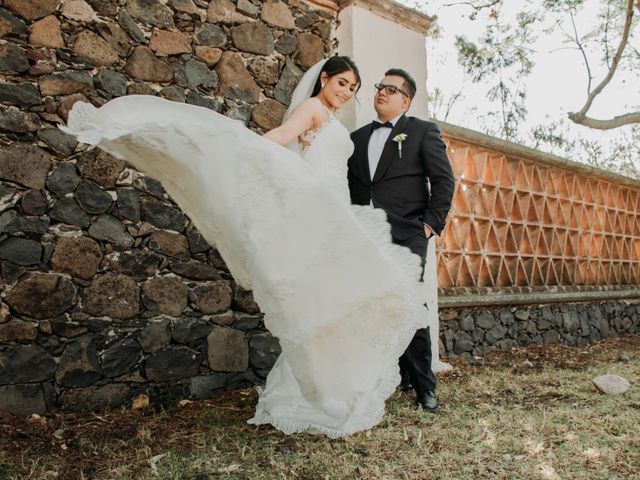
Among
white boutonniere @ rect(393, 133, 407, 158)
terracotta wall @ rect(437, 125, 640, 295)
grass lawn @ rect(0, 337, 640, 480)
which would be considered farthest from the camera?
terracotta wall @ rect(437, 125, 640, 295)

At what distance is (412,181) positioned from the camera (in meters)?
3.19

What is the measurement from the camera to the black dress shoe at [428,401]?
9.98 feet

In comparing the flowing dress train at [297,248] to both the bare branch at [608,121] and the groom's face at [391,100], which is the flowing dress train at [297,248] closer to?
the groom's face at [391,100]

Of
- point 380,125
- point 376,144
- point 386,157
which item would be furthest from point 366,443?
point 380,125

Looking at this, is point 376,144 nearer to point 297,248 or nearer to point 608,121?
point 297,248

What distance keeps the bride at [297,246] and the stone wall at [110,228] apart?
0.92 meters

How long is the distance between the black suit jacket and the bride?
598 millimetres

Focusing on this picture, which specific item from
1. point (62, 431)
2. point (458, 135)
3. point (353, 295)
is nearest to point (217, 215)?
point (353, 295)

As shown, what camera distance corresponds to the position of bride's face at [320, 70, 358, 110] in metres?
2.91

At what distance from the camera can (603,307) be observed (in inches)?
263

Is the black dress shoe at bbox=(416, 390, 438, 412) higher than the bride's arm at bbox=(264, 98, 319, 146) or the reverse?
the reverse

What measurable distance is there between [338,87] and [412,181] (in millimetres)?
729

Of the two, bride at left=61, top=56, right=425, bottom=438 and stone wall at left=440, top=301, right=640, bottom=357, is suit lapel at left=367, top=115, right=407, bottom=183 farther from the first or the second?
stone wall at left=440, top=301, right=640, bottom=357

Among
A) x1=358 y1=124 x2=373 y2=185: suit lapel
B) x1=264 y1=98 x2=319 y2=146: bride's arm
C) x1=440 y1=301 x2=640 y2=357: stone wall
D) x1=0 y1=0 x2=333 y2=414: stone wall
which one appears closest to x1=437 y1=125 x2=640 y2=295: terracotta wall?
x1=440 y1=301 x2=640 y2=357: stone wall
